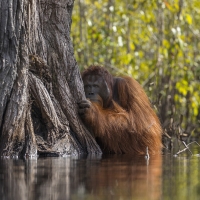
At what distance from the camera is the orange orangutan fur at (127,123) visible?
23.7 feet

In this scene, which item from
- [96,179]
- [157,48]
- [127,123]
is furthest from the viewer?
[157,48]

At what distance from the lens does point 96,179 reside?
4355 millimetres

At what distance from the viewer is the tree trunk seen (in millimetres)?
6168

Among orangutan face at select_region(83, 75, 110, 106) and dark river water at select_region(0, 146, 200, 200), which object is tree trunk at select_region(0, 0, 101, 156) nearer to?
dark river water at select_region(0, 146, 200, 200)

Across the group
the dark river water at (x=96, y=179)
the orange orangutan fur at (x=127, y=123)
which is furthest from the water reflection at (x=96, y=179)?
the orange orangutan fur at (x=127, y=123)

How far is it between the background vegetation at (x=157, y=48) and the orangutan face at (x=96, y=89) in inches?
95.8

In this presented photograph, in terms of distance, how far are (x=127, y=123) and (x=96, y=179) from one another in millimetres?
3079

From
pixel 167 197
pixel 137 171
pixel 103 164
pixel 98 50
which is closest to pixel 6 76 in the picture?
pixel 103 164

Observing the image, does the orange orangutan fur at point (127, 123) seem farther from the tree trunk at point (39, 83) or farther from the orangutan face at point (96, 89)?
the tree trunk at point (39, 83)

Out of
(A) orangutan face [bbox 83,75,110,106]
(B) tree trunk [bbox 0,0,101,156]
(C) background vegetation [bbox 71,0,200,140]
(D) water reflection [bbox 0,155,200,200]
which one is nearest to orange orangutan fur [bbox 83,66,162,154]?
(A) orangutan face [bbox 83,75,110,106]

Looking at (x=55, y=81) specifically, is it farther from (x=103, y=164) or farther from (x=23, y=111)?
(x=103, y=164)

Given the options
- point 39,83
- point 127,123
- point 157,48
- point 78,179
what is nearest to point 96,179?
point 78,179

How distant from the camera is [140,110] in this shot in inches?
297

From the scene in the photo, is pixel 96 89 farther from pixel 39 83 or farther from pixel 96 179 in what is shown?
pixel 96 179
